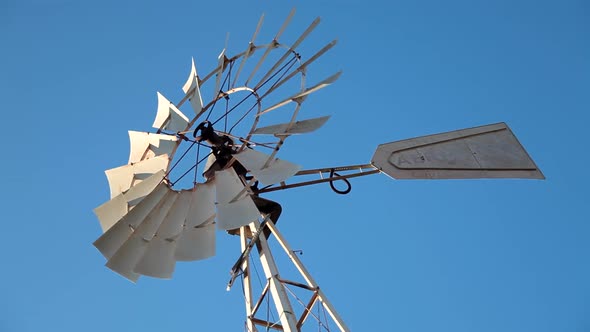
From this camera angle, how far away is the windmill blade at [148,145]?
8555 mm

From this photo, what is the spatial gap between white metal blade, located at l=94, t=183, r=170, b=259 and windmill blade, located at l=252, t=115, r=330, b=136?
3.98 ft

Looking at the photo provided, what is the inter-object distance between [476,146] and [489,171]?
44cm

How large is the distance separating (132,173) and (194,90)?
129cm

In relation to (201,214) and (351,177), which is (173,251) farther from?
(351,177)

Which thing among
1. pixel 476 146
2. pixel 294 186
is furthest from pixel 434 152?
pixel 294 186

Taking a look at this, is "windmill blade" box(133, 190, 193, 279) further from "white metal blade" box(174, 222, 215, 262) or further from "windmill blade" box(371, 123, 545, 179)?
"windmill blade" box(371, 123, 545, 179)

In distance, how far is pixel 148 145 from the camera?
8852 millimetres

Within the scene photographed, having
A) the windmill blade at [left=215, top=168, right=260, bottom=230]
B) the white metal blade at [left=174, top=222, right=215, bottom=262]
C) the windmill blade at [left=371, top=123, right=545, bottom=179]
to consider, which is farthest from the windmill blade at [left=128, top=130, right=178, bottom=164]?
the windmill blade at [left=371, top=123, right=545, bottom=179]

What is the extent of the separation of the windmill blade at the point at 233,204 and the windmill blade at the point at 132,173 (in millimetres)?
1022

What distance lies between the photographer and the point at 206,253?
280 inches

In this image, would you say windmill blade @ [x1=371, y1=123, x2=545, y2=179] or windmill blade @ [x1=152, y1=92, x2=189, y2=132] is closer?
windmill blade @ [x1=371, y1=123, x2=545, y2=179]

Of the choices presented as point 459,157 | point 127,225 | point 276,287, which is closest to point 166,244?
point 127,225

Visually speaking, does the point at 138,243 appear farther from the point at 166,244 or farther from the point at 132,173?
the point at 132,173

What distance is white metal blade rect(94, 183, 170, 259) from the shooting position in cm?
736
